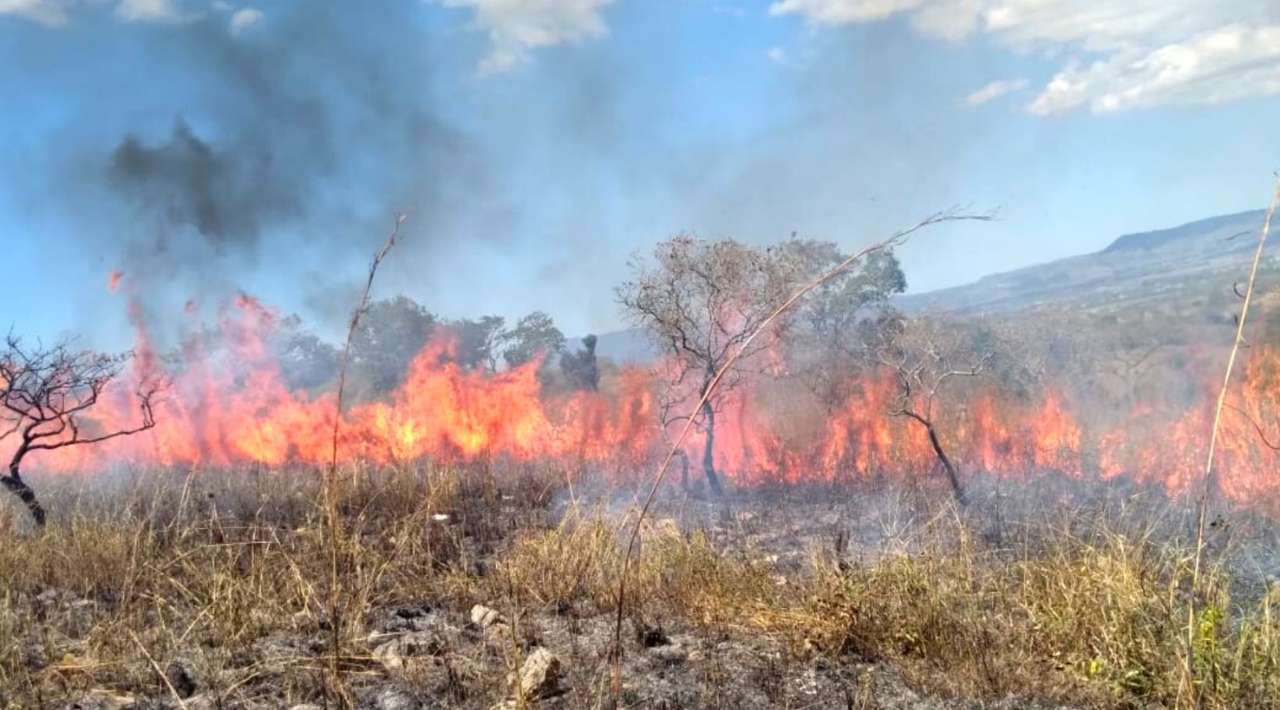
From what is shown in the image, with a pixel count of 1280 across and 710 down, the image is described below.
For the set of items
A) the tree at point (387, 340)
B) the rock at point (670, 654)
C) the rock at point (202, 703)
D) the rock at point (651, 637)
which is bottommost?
the rock at point (670, 654)

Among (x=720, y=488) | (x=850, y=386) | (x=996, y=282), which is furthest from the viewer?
A: (x=996, y=282)

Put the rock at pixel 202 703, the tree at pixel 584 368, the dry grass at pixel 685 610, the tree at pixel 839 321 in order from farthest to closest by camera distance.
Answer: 1. the tree at pixel 584 368
2. the tree at pixel 839 321
3. the dry grass at pixel 685 610
4. the rock at pixel 202 703

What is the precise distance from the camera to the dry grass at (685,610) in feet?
13.5

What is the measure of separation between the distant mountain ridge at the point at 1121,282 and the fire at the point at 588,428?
2.06 m

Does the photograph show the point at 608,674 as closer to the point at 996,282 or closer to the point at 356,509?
the point at 356,509

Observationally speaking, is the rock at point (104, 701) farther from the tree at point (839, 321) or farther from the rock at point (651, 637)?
the tree at point (839, 321)

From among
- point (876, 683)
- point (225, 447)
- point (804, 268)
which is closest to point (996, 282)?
point (804, 268)

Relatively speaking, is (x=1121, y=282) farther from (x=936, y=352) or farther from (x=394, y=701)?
(x=394, y=701)

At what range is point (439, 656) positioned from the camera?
4.56 meters

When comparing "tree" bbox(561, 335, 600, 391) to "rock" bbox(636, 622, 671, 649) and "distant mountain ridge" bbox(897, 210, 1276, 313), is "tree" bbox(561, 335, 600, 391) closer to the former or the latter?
"distant mountain ridge" bbox(897, 210, 1276, 313)

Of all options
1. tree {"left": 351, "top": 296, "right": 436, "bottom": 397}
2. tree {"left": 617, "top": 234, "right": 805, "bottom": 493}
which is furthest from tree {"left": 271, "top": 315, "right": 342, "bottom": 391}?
tree {"left": 617, "top": 234, "right": 805, "bottom": 493}

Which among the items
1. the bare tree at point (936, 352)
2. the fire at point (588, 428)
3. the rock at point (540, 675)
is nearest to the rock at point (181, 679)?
the rock at point (540, 675)

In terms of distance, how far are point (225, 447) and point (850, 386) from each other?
12.3m

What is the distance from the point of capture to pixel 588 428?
16.4 meters
